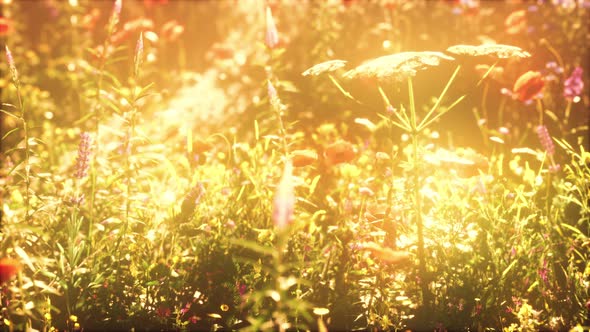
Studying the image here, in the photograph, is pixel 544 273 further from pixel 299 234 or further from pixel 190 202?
pixel 190 202

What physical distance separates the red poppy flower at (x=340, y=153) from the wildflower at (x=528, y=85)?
0.94m

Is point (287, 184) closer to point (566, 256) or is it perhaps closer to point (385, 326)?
point (385, 326)

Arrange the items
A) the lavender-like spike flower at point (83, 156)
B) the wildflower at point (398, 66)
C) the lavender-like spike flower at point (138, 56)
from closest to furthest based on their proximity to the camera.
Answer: the wildflower at point (398, 66)
the lavender-like spike flower at point (138, 56)
the lavender-like spike flower at point (83, 156)

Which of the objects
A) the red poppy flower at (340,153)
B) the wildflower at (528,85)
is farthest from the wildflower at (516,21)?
the red poppy flower at (340,153)

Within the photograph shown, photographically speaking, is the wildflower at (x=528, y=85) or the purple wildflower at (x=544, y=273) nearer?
the purple wildflower at (x=544, y=273)

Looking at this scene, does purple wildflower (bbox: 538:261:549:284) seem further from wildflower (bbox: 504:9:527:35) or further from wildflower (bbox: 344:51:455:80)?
wildflower (bbox: 504:9:527:35)

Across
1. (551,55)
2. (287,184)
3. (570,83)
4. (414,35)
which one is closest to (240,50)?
(414,35)

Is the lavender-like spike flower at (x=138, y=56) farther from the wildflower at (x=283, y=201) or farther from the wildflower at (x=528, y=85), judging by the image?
the wildflower at (x=528, y=85)

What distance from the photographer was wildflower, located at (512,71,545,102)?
2619mm

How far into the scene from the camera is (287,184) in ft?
3.52

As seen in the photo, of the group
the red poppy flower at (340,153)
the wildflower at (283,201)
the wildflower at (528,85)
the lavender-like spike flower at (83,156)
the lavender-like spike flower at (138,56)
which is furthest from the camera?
the wildflower at (528,85)

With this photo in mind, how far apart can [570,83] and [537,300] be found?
1580mm

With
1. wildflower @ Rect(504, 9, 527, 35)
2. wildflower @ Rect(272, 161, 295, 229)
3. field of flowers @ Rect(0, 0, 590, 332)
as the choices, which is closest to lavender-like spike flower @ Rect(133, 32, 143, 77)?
field of flowers @ Rect(0, 0, 590, 332)

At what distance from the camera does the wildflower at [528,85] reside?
2.62m
